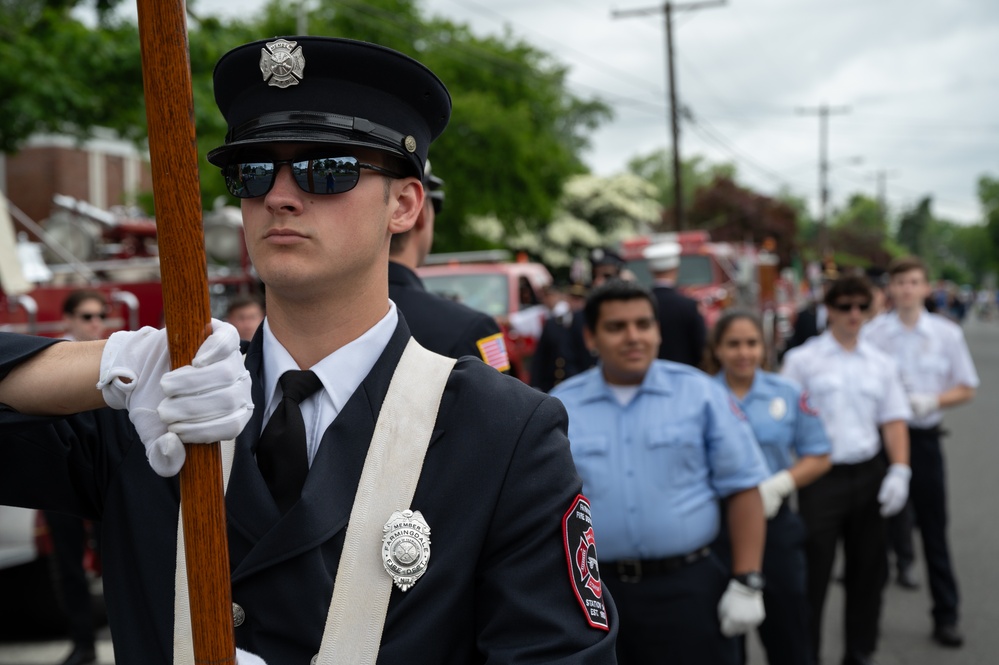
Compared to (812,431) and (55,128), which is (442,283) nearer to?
(55,128)

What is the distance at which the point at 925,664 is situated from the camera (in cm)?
564

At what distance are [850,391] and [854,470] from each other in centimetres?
41

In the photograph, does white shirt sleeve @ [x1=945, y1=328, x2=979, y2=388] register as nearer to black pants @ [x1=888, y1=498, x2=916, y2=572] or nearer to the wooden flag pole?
black pants @ [x1=888, y1=498, x2=916, y2=572]

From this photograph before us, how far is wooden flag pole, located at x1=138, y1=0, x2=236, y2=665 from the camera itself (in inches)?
58.6

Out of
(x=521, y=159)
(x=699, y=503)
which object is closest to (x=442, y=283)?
(x=699, y=503)

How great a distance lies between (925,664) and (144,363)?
5.14 m

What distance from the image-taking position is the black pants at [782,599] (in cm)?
439

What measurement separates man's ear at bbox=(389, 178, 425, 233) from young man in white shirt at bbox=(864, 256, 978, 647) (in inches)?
200

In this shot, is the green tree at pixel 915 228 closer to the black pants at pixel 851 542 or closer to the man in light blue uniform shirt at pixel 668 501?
the black pants at pixel 851 542

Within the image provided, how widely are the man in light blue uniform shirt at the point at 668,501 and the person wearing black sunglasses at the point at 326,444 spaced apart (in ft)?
6.18

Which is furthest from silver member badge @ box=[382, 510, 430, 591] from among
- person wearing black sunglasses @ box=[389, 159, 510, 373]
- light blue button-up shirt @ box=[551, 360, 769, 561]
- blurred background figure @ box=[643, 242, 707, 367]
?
blurred background figure @ box=[643, 242, 707, 367]

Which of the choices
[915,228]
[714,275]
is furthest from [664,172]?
[714,275]

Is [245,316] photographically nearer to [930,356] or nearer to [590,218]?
[930,356]

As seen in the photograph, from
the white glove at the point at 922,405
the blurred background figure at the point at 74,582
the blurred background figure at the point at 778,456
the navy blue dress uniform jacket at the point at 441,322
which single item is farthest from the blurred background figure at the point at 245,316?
the white glove at the point at 922,405
